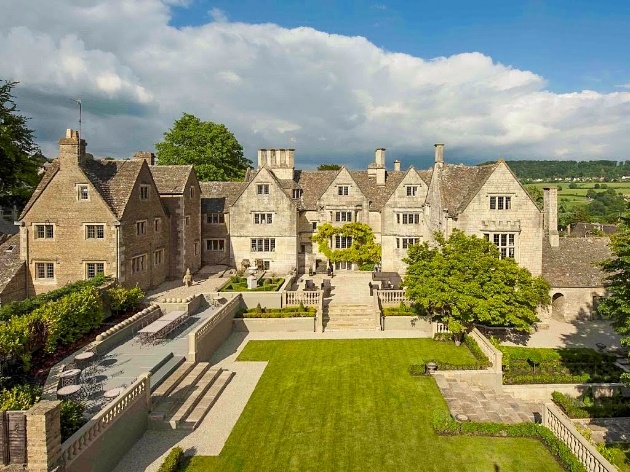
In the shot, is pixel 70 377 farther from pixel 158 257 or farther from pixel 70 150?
pixel 158 257

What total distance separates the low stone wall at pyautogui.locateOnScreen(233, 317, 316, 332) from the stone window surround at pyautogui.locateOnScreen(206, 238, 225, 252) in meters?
19.8

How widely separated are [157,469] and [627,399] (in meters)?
24.5

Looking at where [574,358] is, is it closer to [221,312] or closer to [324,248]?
[221,312]

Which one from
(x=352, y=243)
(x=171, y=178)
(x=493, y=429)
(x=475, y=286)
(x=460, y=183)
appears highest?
(x=171, y=178)

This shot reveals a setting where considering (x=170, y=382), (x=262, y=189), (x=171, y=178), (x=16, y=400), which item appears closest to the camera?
(x=16, y=400)

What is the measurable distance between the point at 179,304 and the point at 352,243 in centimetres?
2449

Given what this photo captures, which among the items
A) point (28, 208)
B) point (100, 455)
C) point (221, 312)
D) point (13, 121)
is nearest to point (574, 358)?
point (221, 312)

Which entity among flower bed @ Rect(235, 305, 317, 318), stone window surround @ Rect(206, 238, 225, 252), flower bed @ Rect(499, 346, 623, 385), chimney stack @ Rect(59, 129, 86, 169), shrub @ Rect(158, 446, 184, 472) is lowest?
shrub @ Rect(158, 446, 184, 472)

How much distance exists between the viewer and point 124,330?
29797mm


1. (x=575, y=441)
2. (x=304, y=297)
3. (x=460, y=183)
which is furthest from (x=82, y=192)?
(x=575, y=441)

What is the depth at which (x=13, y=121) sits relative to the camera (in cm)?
4625

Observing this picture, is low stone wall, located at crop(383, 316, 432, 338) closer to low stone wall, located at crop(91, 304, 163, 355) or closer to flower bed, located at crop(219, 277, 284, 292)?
flower bed, located at crop(219, 277, 284, 292)

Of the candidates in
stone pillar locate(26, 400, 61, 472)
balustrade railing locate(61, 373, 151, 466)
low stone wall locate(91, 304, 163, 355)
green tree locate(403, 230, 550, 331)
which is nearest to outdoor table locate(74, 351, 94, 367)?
low stone wall locate(91, 304, 163, 355)

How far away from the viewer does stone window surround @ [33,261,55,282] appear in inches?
1510
